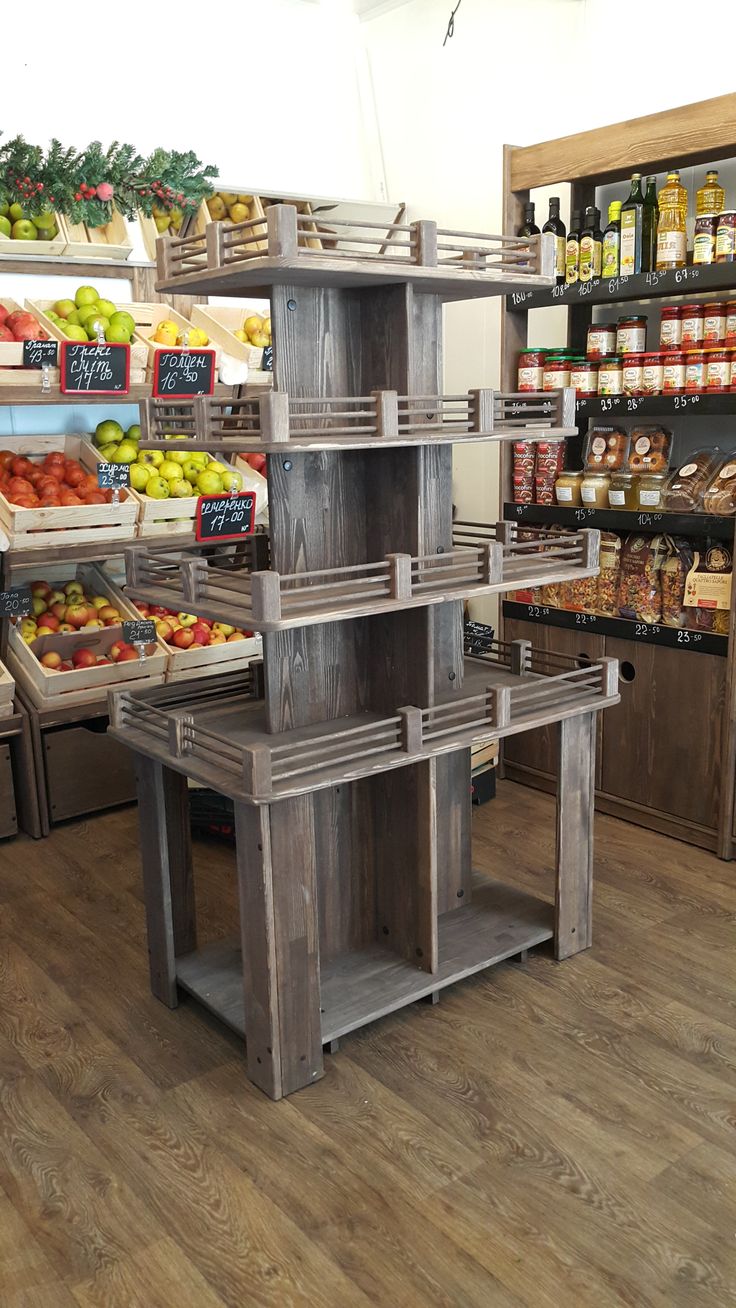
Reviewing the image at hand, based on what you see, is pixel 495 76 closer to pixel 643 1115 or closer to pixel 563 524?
pixel 563 524

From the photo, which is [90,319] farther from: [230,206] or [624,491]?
[624,491]

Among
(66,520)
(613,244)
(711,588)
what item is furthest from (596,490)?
(66,520)

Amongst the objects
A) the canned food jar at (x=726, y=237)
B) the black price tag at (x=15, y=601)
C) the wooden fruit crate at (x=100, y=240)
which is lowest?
the black price tag at (x=15, y=601)

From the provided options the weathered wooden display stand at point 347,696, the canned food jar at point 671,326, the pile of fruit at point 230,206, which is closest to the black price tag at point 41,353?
the pile of fruit at point 230,206

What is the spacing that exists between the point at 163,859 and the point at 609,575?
188 cm

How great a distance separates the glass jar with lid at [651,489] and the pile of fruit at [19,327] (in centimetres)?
209

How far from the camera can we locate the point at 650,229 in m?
3.47

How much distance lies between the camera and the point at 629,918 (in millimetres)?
3051

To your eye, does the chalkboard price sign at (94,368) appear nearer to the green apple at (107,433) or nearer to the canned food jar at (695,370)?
the green apple at (107,433)

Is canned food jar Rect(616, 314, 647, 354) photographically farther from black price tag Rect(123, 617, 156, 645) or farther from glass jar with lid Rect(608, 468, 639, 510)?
black price tag Rect(123, 617, 156, 645)

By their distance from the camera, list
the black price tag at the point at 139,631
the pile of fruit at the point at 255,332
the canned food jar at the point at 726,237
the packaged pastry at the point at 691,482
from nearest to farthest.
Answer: the canned food jar at the point at 726,237 < the packaged pastry at the point at 691,482 < the black price tag at the point at 139,631 < the pile of fruit at the point at 255,332

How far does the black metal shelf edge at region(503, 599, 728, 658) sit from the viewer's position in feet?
11.1

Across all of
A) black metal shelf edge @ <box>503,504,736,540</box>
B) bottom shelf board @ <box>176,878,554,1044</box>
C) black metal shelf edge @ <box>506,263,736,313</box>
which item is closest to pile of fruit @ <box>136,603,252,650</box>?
black metal shelf edge @ <box>503,504,736,540</box>

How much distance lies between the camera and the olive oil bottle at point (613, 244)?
11.5ft
